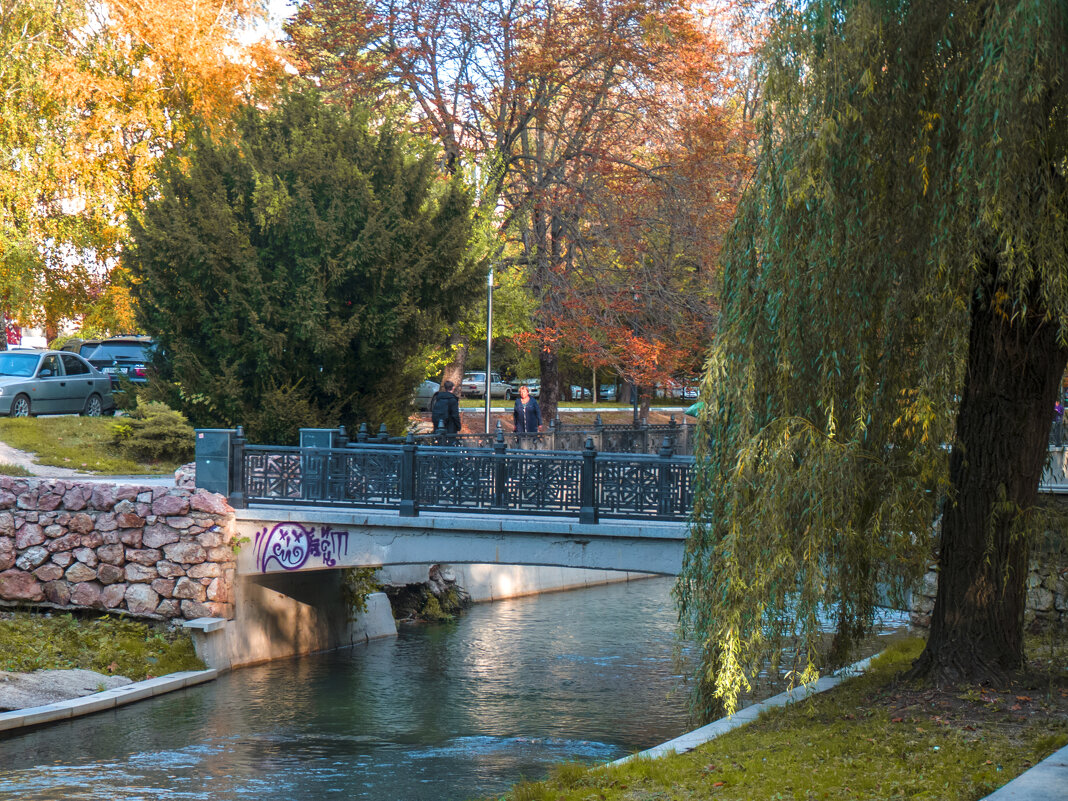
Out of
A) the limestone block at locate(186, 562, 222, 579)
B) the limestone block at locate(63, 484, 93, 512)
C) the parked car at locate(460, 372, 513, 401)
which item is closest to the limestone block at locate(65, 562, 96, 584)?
the limestone block at locate(63, 484, 93, 512)

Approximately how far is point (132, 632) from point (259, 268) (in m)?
6.48

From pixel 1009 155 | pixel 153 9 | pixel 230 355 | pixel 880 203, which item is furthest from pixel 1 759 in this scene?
pixel 153 9

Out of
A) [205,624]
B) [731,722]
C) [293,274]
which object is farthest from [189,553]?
[731,722]

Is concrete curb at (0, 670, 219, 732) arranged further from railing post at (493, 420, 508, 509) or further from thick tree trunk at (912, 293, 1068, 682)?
thick tree trunk at (912, 293, 1068, 682)

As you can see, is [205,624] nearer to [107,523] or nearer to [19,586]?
[107,523]

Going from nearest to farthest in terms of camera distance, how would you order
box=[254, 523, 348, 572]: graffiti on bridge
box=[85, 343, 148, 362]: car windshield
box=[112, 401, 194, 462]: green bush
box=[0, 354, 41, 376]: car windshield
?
box=[254, 523, 348, 572]: graffiti on bridge → box=[112, 401, 194, 462]: green bush → box=[0, 354, 41, 376]: car windshield → box=[85, 343, 148, 362]: car windshield

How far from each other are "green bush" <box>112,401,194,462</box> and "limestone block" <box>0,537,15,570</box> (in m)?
5.66

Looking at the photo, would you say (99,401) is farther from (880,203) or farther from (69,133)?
(880,203)

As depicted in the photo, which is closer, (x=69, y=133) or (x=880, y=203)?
(x=880, y=203)

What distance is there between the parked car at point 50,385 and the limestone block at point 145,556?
10242 mm

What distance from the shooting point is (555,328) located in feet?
90.4

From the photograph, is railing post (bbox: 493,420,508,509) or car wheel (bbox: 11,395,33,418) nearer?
railing post (bbox: 493,420,508,509)

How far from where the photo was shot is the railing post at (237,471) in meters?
16.5

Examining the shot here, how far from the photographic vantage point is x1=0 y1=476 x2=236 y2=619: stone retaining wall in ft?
53.9
